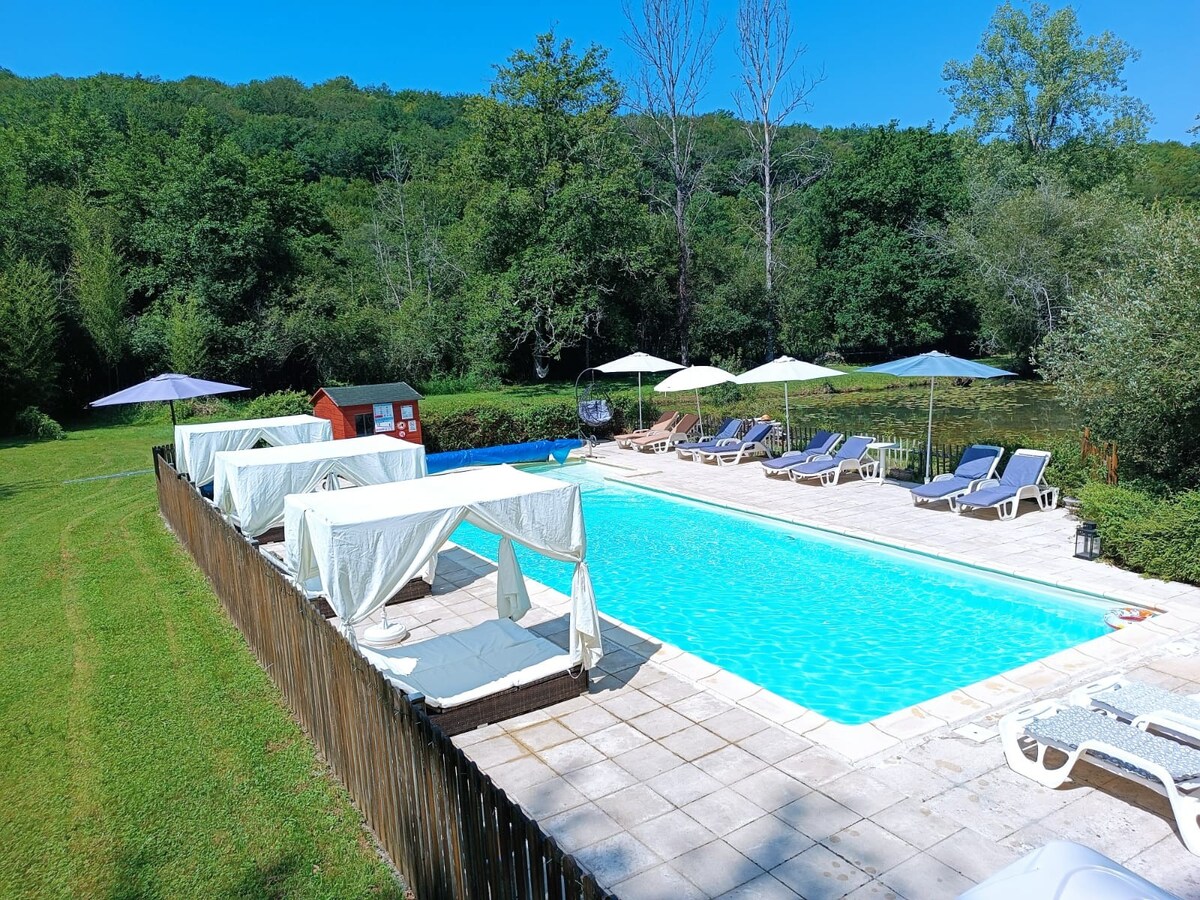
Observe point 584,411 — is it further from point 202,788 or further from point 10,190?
point 10,190

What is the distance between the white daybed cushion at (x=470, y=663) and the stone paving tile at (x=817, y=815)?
82.7 inches

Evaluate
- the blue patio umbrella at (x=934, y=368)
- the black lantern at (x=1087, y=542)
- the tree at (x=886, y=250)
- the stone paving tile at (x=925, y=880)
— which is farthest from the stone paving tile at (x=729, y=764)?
the tree at (x=886, y=250)

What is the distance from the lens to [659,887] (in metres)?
3.94

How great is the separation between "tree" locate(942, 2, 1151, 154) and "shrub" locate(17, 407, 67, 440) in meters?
37.9

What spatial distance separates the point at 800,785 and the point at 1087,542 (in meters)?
6.41

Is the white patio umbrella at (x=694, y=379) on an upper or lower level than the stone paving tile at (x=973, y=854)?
upper

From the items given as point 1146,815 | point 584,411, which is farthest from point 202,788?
point 584,411

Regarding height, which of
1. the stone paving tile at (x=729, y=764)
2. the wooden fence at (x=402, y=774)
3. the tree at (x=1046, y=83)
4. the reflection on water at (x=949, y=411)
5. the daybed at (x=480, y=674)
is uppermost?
the tree at (x=1046, y=83)

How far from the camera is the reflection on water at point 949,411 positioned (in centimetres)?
2102

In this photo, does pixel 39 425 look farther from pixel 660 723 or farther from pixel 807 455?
pixel 660 723

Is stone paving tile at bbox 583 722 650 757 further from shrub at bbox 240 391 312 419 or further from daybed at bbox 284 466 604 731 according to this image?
shrub at bbox 240 391 312 419

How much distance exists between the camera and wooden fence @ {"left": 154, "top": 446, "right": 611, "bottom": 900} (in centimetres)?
296

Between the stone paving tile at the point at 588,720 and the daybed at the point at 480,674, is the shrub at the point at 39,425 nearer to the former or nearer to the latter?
the daybed at the point at 480,674

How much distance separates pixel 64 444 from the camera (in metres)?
21.3
